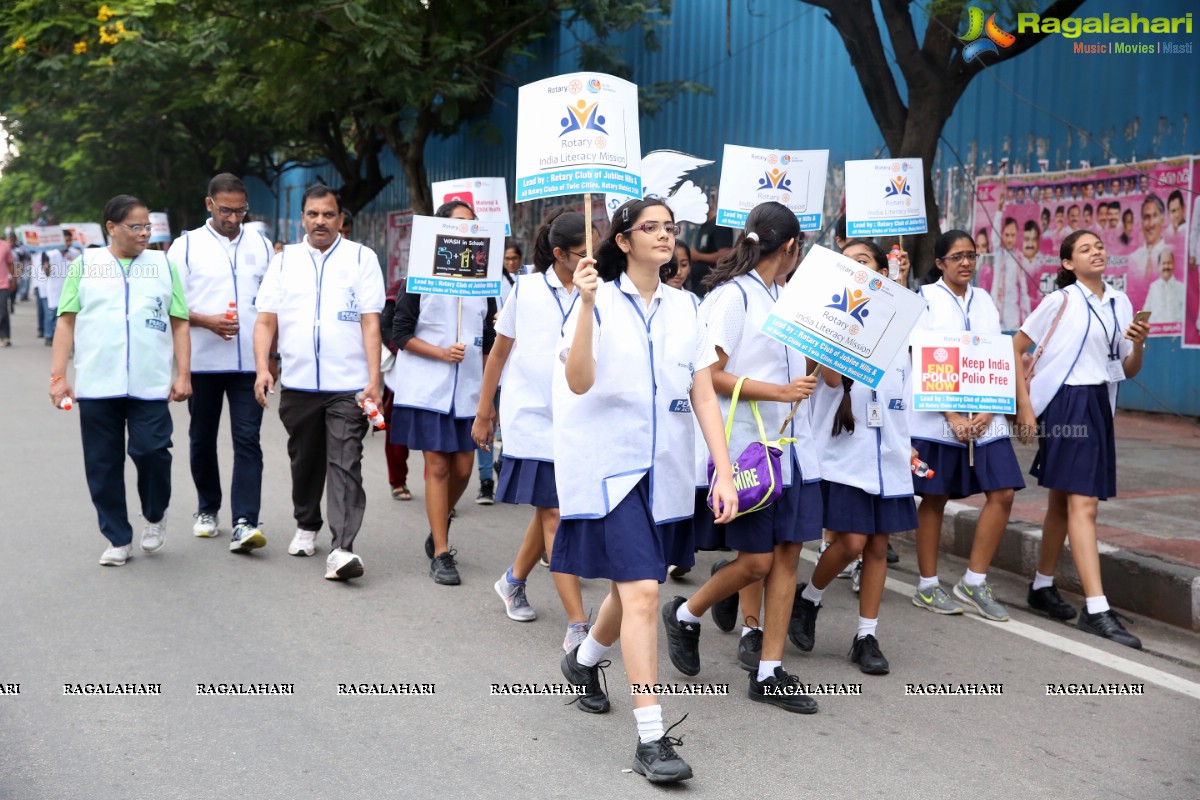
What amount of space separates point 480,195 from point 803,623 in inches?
147

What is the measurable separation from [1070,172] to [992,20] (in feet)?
9.13

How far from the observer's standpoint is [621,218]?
417cm

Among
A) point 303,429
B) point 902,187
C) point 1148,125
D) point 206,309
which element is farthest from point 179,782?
point 1148,125

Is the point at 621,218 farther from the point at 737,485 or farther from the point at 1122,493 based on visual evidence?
the point at 1122,493

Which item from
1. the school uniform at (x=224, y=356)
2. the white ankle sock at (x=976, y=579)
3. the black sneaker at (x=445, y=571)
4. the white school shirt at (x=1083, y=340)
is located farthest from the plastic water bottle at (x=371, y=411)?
the white school shirt at (x=1083, y=340)

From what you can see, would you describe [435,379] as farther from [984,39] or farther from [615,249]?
[984,39]

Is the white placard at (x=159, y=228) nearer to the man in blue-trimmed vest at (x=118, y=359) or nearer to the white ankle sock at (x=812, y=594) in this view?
the man in blue-trimmed vest at (x=118, y=359)

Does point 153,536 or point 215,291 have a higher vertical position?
point 215,291

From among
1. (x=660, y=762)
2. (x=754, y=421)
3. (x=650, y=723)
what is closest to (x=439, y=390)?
(x=754, y=421)

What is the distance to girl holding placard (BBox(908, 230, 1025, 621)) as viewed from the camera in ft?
19.3

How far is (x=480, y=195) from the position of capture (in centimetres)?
797

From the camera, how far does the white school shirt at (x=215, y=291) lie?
7.12 meters

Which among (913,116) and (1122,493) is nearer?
(1122,493)

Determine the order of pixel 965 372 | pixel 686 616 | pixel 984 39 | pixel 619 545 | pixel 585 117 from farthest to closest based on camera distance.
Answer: pixel 984 39 → pixel 965 372 → pixel 686 616 → pixel 585 117 → pixel 619 545
